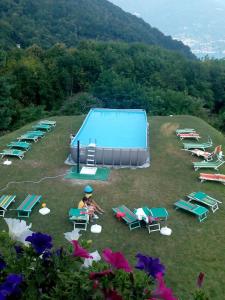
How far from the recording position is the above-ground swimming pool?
1413 centimetres

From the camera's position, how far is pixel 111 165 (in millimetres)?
14383

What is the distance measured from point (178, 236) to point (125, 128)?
32.1 ft

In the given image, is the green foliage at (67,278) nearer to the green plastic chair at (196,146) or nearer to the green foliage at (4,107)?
the green plastic chair at (196,146)

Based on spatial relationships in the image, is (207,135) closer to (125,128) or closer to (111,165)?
(125,128)

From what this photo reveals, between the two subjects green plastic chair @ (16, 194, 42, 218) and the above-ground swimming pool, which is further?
the above-ground swimming pool

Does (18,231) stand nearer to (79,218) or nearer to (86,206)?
(79,218)

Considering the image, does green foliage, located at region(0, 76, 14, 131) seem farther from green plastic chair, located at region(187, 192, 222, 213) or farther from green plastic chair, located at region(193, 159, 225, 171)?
green plastic chair, located at region(187, 192, 222, 213)

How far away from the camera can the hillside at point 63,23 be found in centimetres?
4375

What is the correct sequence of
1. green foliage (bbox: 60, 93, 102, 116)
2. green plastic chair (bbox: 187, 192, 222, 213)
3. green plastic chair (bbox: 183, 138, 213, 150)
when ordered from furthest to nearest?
green foliage (bbox: 60, 93, 102, 116) → green plastic chair (bbox: 183, 138, 213, 150) → green plastic chair (bbox: 187, 192, 222, 213)

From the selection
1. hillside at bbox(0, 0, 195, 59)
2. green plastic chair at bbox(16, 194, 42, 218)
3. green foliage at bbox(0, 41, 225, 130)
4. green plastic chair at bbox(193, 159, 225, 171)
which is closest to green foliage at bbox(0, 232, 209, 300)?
green plastic chair at bbox(16, 194, 42, 218)

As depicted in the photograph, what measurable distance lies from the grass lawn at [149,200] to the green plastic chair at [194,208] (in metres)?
0.19

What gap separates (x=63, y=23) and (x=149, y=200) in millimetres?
42947

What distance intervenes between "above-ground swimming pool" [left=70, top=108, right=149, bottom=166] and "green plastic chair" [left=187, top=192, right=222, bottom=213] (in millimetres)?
3285

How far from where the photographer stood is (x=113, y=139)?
1691 centimetres
